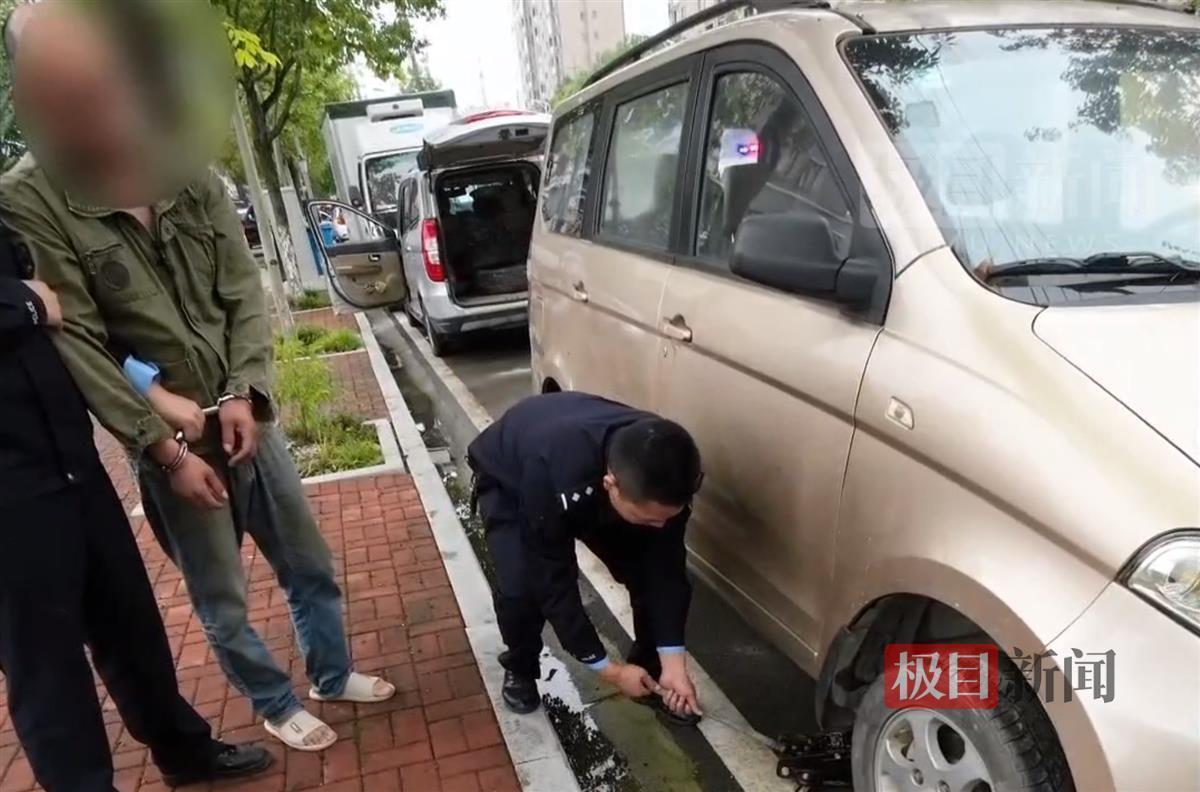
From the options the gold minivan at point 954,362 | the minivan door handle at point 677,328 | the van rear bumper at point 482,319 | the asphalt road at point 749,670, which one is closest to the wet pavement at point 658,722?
the asphalt road at point 749,670

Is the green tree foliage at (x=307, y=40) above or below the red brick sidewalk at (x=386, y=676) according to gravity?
above

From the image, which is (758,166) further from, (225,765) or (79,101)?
(225,765)

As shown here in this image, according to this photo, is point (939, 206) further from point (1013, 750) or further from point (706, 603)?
point (706, 603)

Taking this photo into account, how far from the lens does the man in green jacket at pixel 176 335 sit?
1.75 metres

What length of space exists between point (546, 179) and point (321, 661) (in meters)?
2.52

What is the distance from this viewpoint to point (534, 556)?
2.33 meters

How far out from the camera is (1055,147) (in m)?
1.98

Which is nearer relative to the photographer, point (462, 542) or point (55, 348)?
point (55, 348)

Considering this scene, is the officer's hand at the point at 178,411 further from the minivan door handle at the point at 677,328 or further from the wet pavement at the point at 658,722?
the wet pavement at the point at 658,722

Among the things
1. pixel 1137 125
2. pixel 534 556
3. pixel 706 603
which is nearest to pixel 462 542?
pixel 706 603

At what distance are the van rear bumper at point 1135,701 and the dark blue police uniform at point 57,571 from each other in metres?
2.00

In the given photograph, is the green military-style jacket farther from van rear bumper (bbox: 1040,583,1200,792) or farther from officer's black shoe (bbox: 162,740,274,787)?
van rear bumper (bbox: 1040,583,1200,792)

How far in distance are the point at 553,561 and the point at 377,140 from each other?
1347cm

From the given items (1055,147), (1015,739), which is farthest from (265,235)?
(1015,739)
